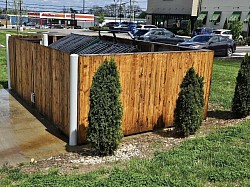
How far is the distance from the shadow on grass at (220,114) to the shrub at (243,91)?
1.03 feet

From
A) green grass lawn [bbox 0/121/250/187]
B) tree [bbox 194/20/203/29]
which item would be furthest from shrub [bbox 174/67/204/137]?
tree [bbox 194/20/203/29]

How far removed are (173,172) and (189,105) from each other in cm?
173

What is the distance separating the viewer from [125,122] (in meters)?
6.09

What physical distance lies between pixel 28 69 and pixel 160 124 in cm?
374

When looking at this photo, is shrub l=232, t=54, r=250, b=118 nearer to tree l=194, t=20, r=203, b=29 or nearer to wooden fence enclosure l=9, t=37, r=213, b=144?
wooden fence enclosure l=9, t=37, r=213, b=144

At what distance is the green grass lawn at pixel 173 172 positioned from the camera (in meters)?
4.04

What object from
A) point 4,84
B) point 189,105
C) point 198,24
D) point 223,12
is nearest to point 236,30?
point 223,12

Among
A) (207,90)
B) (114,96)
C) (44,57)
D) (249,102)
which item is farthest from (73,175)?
(249,102)

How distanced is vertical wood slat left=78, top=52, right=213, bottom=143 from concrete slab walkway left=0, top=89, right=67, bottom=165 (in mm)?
627

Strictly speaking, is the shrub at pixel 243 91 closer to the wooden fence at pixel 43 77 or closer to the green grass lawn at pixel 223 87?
the green grass lawn at pixel 223 87

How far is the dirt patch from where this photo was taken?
15.2ft

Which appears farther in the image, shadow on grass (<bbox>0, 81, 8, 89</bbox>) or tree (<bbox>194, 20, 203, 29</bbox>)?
tree (<bbox>194, 20, 203, 29</bbox>)

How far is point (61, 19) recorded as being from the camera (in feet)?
263

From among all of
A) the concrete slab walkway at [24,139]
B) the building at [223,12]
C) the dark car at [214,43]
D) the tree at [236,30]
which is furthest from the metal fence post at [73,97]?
the building at [223,12]
